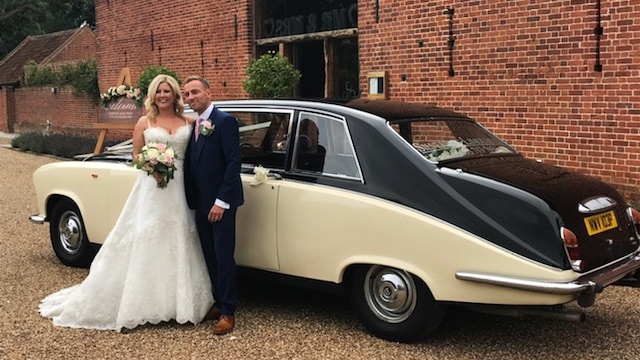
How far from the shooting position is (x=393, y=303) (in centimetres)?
420

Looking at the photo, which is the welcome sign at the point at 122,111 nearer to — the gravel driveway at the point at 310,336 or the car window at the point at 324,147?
the gravel driveway at the point at 310,336

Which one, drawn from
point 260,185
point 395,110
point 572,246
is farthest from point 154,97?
point 572,246

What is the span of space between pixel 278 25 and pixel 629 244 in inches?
410

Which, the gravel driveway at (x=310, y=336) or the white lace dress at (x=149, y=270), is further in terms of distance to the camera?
the white lace dress at (x=149, y=270)

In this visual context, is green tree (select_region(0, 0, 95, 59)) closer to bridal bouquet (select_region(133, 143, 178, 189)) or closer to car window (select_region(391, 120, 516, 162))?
bridal bouquet (select_region(133, 143, 178, 189))

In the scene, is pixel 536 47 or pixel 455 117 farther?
pixel 536 47

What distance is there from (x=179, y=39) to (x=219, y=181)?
11807mm

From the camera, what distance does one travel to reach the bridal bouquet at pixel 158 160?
4.61 meters

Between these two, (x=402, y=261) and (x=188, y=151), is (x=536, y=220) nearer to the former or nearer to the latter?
(x=402, y=261)

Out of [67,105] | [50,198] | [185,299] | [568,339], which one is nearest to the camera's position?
[568,339]

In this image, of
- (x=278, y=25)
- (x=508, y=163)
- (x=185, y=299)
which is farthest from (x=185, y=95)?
(x=278, y=25)

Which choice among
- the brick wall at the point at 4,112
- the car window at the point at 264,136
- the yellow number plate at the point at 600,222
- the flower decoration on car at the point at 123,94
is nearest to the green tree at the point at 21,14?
the brick wall at the point at 4,112

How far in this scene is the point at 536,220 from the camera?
3.68 meters

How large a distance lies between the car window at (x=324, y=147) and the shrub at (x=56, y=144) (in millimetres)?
13247
